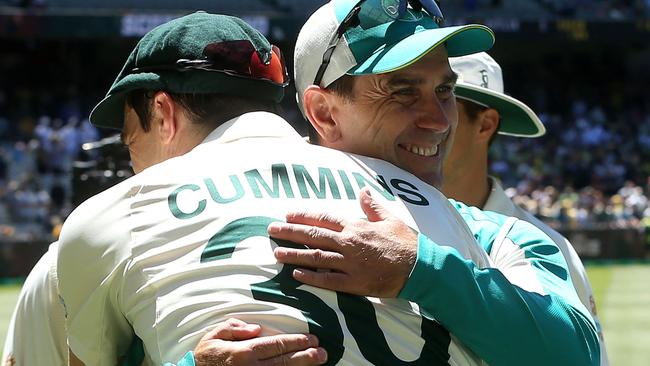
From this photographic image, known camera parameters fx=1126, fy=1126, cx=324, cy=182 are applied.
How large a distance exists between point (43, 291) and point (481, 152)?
2005 mm

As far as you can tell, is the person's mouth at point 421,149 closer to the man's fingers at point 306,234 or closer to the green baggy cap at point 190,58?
the green baggy cap at point 190,58

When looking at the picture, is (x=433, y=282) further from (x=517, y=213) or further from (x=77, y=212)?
(x=517, y=213)

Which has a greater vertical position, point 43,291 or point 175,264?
point 175,264

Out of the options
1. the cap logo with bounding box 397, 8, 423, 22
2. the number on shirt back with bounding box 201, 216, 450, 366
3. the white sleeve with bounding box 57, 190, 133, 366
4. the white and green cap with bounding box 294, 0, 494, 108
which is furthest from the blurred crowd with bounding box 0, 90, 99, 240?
the number on shirt back with bounding box 201, 216, 450, 366

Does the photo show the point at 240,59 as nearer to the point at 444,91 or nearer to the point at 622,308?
the point at 444,91

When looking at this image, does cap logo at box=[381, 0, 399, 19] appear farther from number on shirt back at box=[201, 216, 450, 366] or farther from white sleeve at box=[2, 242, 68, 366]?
white sleeve at box=[2, 242, 68, 366]

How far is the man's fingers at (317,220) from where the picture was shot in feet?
6.26

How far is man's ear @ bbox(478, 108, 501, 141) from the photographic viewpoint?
152 inches

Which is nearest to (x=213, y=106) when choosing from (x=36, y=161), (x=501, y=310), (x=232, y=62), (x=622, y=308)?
(x=232, y=62)

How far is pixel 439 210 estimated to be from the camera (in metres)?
2.07

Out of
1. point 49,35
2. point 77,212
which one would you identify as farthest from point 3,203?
point 77,212

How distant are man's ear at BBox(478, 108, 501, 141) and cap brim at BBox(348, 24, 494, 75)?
1.54 metres

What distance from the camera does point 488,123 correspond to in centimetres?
391

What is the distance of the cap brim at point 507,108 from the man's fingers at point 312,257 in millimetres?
1906
